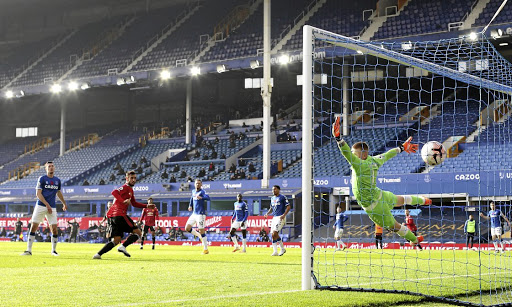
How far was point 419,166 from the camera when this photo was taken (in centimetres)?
3083

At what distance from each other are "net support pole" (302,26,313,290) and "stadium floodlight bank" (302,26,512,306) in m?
0.01

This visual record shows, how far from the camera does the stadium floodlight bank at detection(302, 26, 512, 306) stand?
8.64 metres

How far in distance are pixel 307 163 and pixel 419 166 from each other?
77.0 ft

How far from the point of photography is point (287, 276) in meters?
10.4

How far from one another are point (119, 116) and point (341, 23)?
67.1 ft

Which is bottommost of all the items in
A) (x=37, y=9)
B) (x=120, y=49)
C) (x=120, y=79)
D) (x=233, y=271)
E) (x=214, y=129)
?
(x=233, y=271)

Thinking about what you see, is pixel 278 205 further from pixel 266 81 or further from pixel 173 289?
pixel 266 81

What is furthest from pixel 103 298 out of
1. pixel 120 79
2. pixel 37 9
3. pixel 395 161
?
pixel 37 9

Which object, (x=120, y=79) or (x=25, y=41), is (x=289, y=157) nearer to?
(x=120, y=79)

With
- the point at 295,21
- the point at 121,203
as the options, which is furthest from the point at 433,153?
the point at 295,21

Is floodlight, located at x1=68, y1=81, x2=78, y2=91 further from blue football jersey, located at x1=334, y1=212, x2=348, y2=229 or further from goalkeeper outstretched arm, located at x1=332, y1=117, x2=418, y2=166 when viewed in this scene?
goalkeeper outstretched arm, located at x1=332, y1=117, x2=418, y2=166

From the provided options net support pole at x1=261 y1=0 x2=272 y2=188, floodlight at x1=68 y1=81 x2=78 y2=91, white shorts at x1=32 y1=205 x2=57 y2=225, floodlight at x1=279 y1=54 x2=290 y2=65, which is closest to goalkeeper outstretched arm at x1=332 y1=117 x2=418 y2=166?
white shorts at x1=32 y1=205 x2=57 y2=225

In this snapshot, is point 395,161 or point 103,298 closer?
point 103,298

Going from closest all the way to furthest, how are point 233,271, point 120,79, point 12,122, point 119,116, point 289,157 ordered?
point 233,271
point 289,157
point 120,79
point 119,116
point 12,122
